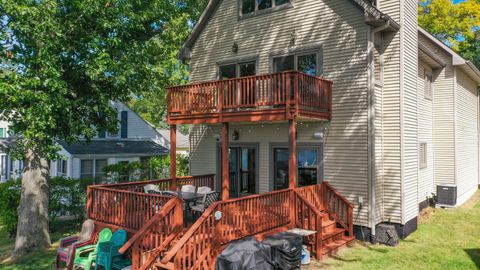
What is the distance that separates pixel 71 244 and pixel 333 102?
8728 mm

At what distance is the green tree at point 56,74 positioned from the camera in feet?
31.2

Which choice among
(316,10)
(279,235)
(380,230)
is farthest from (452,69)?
(279,235)

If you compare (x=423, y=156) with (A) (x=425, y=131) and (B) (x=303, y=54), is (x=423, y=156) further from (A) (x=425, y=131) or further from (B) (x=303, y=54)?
(B) (x=303, y=54)

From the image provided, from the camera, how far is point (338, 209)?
35.1 ft

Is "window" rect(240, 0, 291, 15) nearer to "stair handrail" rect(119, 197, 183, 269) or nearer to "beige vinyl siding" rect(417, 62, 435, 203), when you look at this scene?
"beige vinyl siding" rect(417, 62, 435, 203)

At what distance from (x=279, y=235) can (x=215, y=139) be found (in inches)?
255

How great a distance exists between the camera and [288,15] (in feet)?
40.6

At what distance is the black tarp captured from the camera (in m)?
6.91

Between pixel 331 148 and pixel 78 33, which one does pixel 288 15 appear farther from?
pixel 78 33

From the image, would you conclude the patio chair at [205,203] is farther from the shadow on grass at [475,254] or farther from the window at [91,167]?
the window at [91,167]

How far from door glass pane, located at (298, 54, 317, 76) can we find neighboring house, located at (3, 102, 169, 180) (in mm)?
9799

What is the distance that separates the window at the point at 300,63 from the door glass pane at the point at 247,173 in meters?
3.32

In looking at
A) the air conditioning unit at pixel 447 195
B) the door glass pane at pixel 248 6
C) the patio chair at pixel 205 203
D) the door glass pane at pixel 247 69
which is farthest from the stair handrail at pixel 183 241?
the air conditioning unit at pixel 447 195

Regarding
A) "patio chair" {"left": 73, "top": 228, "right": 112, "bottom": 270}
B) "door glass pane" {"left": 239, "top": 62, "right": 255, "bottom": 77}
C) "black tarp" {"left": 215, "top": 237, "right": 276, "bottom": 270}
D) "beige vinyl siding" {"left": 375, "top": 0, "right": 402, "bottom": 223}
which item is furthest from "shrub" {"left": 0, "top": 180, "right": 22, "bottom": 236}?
"beige vinyl siding" {"left": 375, "top": 0, "right": 402, "bottom": 223}
